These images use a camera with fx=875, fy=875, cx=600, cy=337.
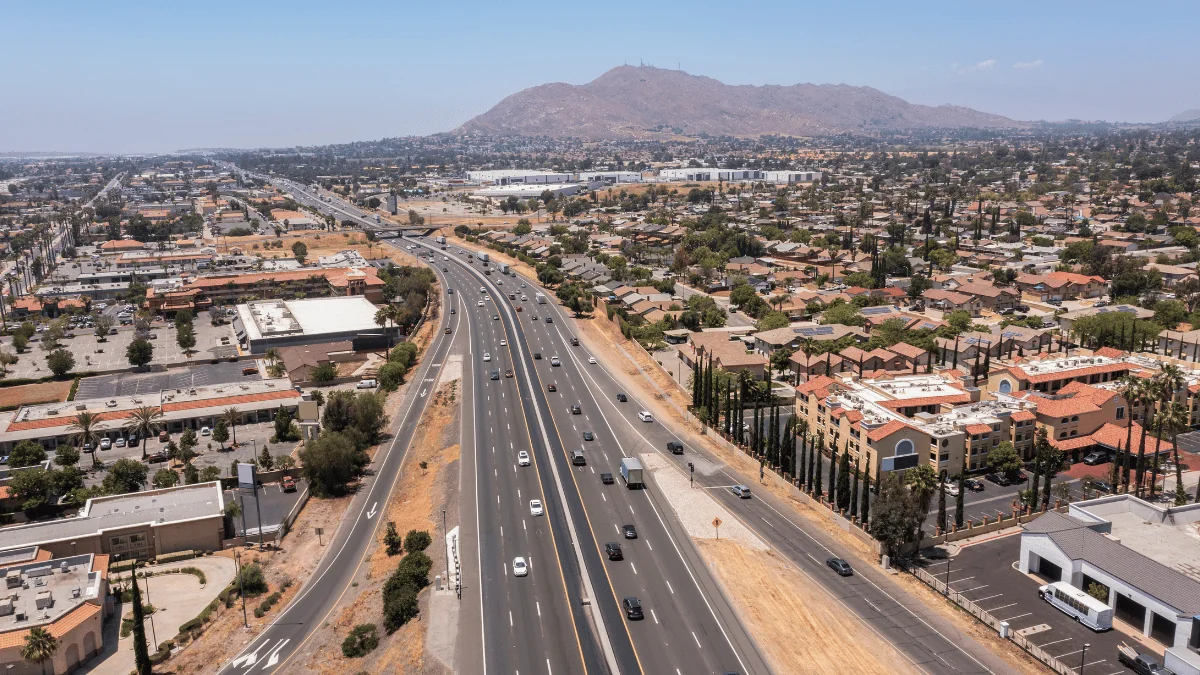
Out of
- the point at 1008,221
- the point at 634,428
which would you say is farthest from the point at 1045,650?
the point at 1008,221

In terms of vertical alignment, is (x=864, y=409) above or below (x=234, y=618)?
above

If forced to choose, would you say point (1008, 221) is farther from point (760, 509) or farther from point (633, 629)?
point (633, 629)

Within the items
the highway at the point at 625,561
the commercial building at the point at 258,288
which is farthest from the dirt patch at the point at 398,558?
the commercial building at the point at 258,288

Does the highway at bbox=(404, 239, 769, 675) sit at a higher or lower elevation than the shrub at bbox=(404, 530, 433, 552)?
lower

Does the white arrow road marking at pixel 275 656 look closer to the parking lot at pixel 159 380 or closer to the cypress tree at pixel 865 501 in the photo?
the cypress tree at pixel 865 501

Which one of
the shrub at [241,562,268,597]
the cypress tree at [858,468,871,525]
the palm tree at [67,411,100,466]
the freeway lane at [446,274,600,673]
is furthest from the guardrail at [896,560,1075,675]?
the palm tree at [67,411,100,466]

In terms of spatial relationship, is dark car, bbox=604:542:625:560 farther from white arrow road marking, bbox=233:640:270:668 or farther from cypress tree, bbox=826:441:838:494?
white arrow road marking, bbox=233:640:270:668

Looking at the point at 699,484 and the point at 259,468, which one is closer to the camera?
the point at 699,484
